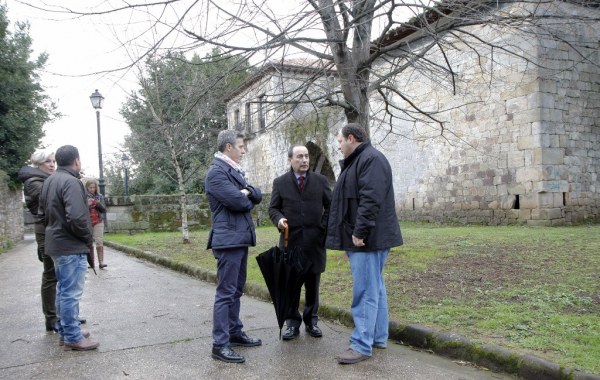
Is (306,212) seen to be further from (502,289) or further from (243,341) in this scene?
(502,289)

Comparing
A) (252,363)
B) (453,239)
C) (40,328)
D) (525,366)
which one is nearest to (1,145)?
(40,328)

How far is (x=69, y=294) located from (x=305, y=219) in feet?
6.91

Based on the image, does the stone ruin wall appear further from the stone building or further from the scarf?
the scarf

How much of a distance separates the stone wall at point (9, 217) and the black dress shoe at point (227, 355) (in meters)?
12.6

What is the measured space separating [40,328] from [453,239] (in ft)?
23.3

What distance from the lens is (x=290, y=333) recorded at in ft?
13.6

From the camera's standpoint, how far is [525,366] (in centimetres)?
314

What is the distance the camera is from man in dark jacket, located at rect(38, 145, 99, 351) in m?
3.94

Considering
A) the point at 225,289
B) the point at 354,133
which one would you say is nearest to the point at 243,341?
the point at 225,289

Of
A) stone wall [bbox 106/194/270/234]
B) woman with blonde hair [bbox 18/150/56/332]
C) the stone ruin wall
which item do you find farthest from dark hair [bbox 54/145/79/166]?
stone wall [bbox 106/194/270/234]

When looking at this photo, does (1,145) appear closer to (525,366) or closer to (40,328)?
(40,328)

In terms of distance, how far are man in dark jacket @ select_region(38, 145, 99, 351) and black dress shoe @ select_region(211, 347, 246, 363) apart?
1146mm

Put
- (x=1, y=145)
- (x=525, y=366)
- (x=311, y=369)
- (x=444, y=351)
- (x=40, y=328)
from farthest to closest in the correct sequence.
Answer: (x=1, y=145) < (x=40, y=328) < (x=444, y=351) < (x=311, y=369) < (x=525, y=366)

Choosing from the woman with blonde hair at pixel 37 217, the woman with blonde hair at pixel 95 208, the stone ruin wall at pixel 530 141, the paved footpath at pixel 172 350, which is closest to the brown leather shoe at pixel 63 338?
the paved footpath at pixel 172 350
